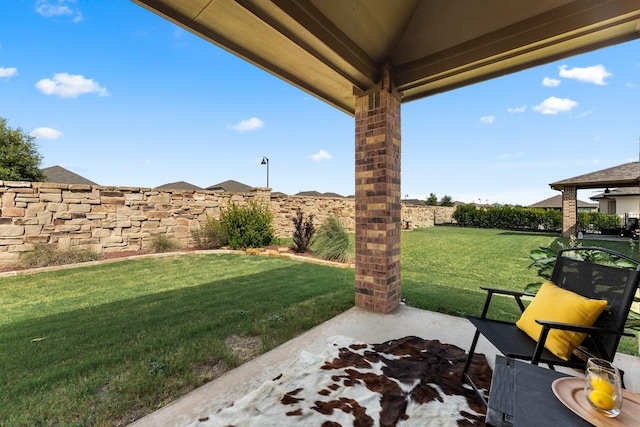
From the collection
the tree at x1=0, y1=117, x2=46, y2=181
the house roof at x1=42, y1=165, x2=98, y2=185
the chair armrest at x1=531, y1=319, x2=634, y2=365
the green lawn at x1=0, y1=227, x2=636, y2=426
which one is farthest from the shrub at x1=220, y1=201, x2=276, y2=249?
the tree at x1=0, y1=117, x2=46, y2=181

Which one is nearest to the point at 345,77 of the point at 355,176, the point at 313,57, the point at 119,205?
the point at 313,57

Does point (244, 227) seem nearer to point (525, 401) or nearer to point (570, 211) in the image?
point (525, 401)

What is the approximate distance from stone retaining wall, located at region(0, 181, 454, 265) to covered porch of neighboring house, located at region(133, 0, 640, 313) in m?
5.99

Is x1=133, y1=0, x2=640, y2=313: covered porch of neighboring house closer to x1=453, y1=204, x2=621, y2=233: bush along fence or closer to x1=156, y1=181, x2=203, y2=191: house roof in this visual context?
x1=156, y1=181, x2=203, y2=191: house roof

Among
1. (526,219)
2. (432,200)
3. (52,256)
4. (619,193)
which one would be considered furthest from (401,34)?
(432,200)

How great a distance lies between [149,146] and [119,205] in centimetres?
848

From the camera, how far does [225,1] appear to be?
1.98 m

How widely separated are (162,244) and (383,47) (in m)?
6.95

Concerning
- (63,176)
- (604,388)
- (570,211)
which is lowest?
(604,388)

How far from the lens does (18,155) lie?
10.3 metres

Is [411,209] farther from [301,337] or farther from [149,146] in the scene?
[301,337]

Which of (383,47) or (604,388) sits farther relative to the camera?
(383,47)

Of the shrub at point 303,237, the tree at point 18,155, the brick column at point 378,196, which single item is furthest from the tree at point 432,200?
the tree at point 18,155

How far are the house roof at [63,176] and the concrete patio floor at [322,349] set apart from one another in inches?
535
